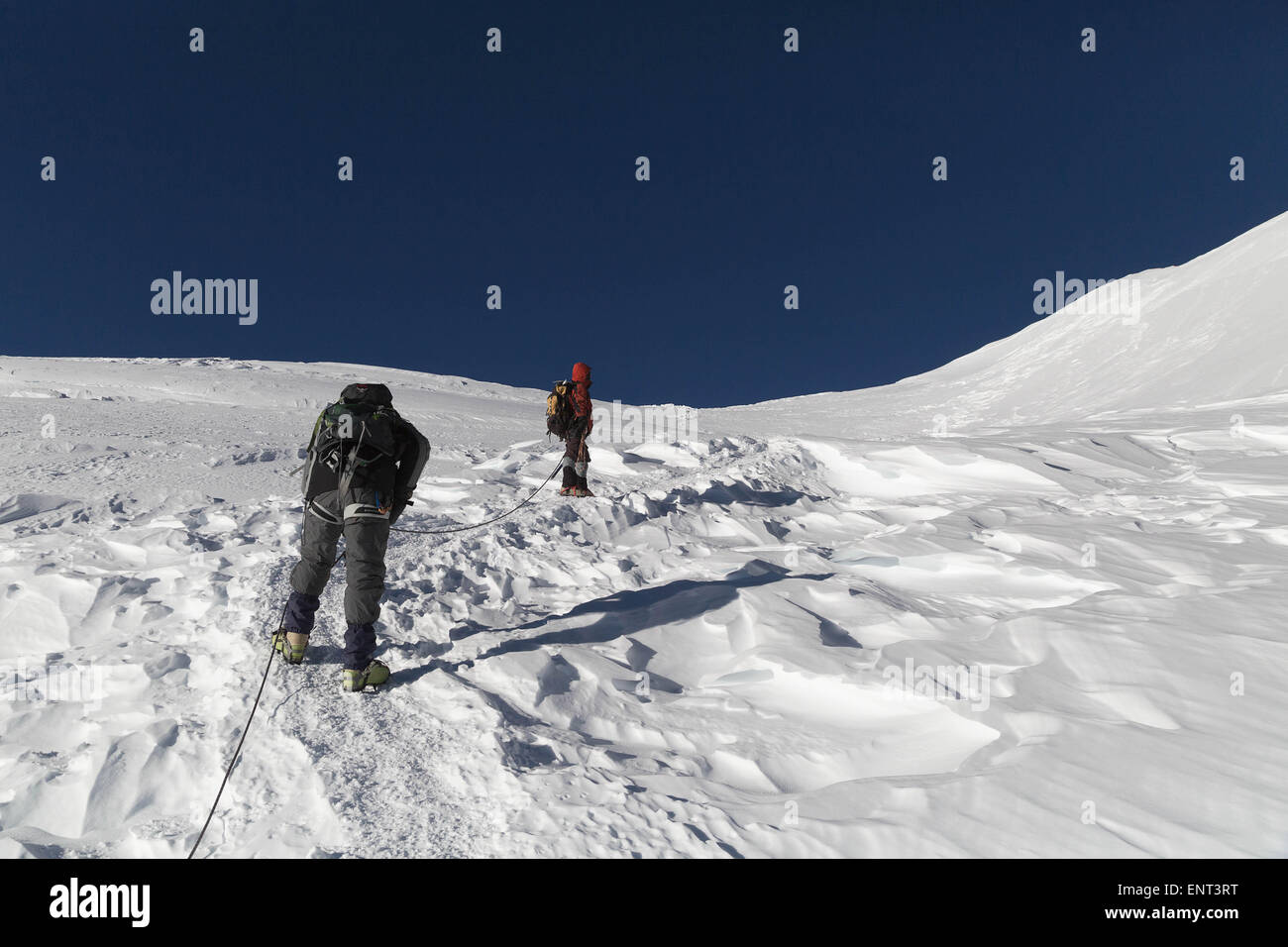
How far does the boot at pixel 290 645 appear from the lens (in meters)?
4.42

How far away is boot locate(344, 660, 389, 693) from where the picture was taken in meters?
4.20

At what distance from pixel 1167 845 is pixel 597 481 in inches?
333

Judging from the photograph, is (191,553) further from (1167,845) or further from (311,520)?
(1167,845)

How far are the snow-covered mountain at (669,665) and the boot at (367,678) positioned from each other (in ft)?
0.38

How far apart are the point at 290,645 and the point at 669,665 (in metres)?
2.42

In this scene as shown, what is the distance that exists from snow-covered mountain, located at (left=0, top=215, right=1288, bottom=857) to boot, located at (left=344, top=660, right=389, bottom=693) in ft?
0.38
